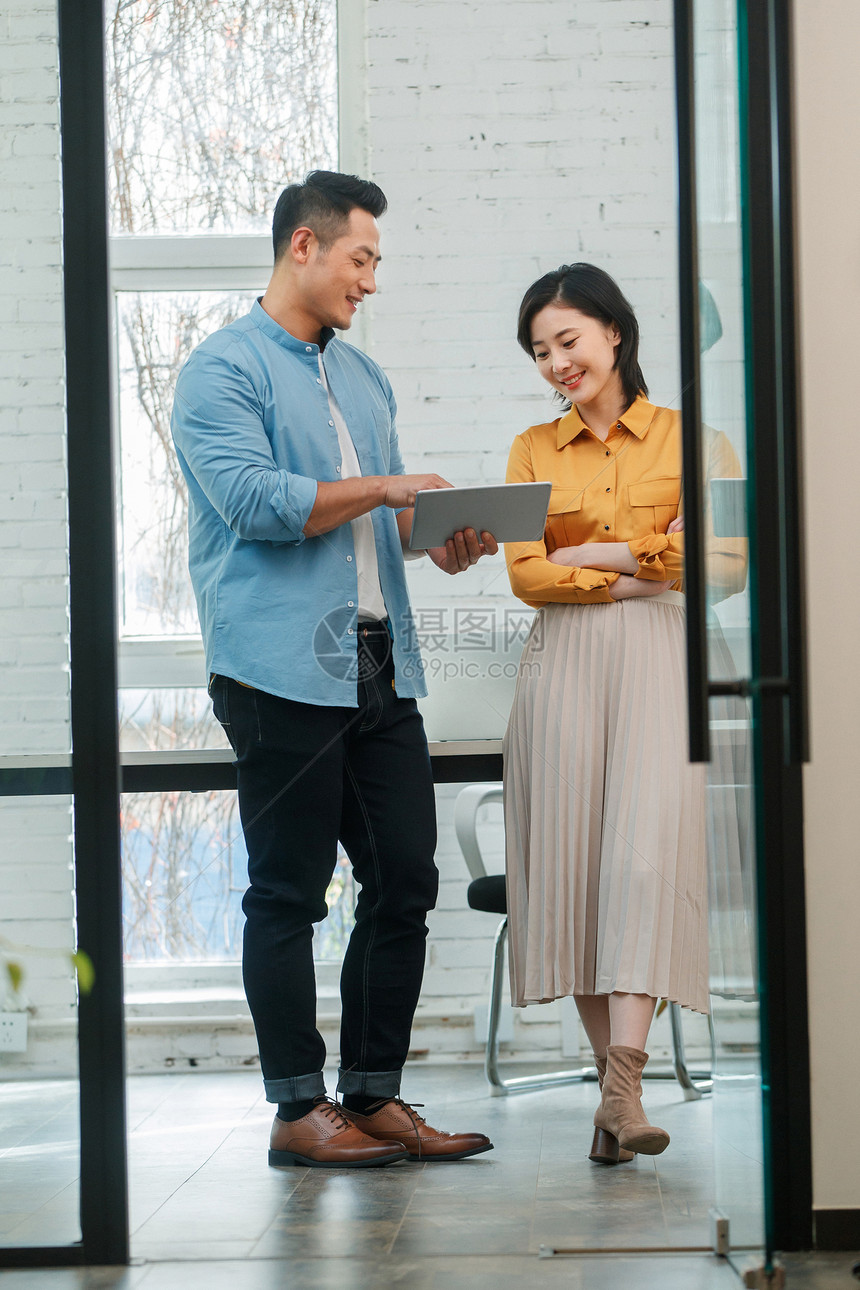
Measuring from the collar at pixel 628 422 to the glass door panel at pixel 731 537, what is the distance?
2.05ft

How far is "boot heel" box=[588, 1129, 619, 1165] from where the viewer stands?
1991 mm

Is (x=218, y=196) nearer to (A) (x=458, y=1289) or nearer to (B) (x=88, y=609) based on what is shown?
(B) (x=88, y=609)

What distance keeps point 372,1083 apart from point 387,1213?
34 centimetres

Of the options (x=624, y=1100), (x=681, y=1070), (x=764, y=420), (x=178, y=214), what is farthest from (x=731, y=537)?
(x=178, y=214)

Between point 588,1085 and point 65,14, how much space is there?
206 centimetres

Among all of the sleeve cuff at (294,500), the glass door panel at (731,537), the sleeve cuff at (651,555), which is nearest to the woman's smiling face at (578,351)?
the sleeve cuff at (651,555)

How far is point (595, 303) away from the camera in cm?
222

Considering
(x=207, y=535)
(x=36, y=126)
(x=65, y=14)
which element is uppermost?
(x=65, y=14)

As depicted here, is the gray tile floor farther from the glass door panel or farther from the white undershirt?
the white undershirt

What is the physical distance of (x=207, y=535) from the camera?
2127 millimetres

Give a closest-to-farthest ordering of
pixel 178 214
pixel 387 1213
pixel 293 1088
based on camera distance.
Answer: pixel 387 1213 → pixel 293 1088 → pixel 178 214

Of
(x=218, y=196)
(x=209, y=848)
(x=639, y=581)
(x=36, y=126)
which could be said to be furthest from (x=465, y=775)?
(x=218, y=196)

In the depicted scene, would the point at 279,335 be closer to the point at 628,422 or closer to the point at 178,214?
the point at 628,422

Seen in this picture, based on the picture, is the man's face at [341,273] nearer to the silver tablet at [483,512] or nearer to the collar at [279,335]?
the collar at [279,335]
